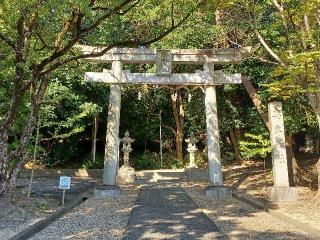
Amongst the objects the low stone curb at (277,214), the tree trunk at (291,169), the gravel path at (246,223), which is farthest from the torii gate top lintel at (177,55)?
the gravel path at (246,223)

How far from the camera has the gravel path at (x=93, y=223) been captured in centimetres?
658

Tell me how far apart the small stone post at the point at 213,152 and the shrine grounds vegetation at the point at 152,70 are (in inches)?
39.8

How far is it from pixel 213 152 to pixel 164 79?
3.13 m

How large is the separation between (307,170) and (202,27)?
322 inches

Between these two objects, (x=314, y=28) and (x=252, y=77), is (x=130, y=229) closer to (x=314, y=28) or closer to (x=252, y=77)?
(x=314, y=28)

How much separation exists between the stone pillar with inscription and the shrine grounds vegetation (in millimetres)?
675

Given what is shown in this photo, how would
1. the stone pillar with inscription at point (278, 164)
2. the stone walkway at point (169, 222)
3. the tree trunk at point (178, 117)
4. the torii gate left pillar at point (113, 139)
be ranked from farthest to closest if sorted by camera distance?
the tree trunk at point (178, 117) < the torii gate left pillar at point (113, 139) < the stone pillar with inscription at point (278, 164) < the stone walkway at point (169, 222)

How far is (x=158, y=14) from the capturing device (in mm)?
8094

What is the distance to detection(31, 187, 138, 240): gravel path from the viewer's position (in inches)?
259

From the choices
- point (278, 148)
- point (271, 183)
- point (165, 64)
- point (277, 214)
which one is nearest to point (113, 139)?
point (165, 64)

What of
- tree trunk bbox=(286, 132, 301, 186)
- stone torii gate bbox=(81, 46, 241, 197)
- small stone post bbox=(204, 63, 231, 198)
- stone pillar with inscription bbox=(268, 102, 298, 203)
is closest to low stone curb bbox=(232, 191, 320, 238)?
stone pillar with inscription bbox=(268, 102, 298, 203)

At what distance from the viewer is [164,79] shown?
533 inches

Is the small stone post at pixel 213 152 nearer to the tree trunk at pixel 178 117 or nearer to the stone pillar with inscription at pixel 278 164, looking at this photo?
the stone pillar with inscription at pixel 278 164

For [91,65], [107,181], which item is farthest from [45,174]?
[107,181]
